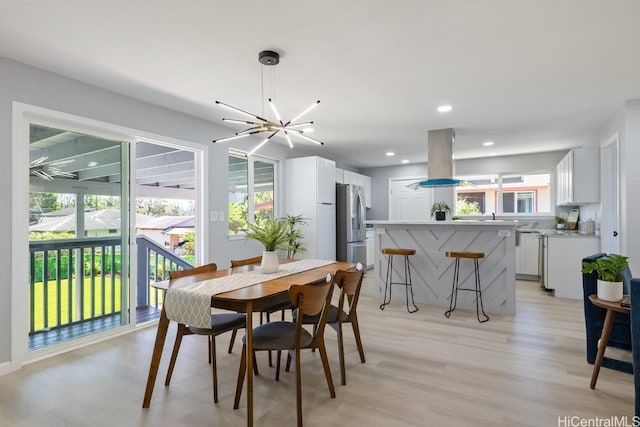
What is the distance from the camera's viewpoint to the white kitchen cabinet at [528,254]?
597 centimetres

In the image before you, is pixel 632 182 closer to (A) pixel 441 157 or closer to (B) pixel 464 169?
(A) pixel 441 157

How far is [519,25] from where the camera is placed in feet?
7.38

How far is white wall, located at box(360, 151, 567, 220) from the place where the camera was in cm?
667

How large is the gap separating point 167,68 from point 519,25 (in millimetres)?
A: 2617

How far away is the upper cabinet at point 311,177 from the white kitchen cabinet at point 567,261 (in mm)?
3366

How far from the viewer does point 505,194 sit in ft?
22.9

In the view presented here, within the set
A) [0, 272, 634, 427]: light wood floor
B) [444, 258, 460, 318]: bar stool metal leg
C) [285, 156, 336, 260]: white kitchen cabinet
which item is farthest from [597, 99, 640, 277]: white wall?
[285, 156, 336, 260]: white kitchen cabinet

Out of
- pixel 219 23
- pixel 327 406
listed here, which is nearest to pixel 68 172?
pixel 219 23

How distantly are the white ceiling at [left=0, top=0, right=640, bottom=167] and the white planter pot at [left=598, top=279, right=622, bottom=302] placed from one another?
1666 millimetres

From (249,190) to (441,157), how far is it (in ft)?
9.26

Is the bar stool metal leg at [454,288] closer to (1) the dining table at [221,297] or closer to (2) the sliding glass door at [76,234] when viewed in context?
(1) the dining table at [221,297]

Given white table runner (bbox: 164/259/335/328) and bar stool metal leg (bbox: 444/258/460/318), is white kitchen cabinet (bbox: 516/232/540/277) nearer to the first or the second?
bar stool metal leg (bbox: 444/258/460/318)

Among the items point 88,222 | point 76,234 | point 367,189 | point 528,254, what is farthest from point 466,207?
point 76,234

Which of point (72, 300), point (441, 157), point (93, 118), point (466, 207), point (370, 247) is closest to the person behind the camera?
point (93, 118)
